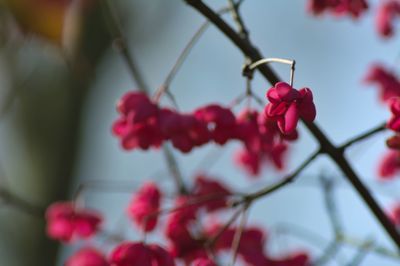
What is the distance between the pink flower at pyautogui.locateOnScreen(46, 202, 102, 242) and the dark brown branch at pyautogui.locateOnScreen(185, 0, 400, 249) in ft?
2.45

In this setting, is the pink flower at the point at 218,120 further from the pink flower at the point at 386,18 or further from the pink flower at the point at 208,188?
the pink flower at the point at 386,18

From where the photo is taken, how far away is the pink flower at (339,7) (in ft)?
5.98

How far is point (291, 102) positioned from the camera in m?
1.26

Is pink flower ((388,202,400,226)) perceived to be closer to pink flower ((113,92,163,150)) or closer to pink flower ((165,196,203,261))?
pink flower ((165,196,203,261))

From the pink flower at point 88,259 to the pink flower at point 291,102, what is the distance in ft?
1.75

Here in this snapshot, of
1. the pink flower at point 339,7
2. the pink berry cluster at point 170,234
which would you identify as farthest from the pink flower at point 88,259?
the pink flower at point 339,7

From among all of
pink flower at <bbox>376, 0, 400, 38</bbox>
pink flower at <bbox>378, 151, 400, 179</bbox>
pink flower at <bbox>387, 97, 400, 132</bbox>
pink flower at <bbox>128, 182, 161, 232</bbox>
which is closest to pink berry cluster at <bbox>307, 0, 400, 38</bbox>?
pink flower at <bbox>376, 0, 400, 38</bbox>

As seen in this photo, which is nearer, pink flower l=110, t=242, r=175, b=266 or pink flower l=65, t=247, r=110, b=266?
pink flower l=110, t=242, r=175, b=266

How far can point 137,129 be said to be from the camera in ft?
5.21

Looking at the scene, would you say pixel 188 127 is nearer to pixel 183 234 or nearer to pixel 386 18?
pixel 183 234

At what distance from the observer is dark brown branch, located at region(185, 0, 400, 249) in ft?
4.49

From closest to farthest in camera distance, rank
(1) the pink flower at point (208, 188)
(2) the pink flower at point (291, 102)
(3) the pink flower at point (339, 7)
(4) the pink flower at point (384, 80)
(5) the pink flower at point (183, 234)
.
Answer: (2) the pink flower at point (291, 102), (5) the pink flower at point (183, 234), (3) the pink flower at point (339, 7), (1) the pink flower at point (208, 188), (4) the pink flower at point (384, 80)

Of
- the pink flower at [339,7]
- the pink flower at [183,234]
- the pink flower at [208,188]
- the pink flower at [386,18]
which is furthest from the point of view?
the pink flower at [386,18]

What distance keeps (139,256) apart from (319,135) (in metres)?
0.37
